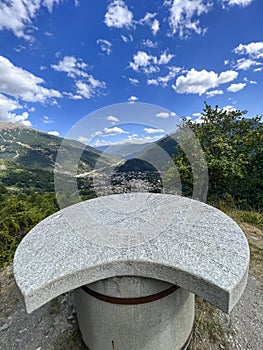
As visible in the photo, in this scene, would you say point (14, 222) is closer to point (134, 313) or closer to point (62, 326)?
point (62, 326)

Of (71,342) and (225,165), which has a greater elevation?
(225,165)

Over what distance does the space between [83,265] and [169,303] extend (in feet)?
3.31

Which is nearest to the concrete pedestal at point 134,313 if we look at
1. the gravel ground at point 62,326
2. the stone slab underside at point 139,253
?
the stone slab underside at point 139,253

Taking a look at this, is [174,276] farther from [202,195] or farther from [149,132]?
[202,195]

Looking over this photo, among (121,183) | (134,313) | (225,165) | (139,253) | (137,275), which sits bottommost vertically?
(134,313)

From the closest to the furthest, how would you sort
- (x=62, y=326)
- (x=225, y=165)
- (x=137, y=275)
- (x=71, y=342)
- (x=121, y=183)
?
(x=137, y=275)
(x=71, y=342)
(x=62, y=326)
(x=121, y=183)
(x=225, y=165)

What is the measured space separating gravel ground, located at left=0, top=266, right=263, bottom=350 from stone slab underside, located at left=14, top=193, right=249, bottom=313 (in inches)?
52.2

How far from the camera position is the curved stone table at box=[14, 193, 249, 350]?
192cm

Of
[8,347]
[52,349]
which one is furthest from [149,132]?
[8,347]

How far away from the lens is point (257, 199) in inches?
363

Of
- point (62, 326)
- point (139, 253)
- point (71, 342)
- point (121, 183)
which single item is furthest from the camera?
point (121, 183)

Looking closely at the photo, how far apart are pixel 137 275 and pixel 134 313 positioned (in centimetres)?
Result: 42

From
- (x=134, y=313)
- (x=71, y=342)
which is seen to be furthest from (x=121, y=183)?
(x=134, y=313)

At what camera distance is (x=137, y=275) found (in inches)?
83.4
